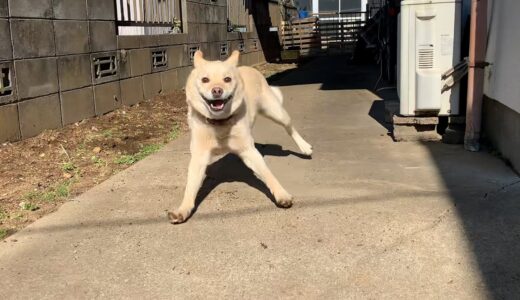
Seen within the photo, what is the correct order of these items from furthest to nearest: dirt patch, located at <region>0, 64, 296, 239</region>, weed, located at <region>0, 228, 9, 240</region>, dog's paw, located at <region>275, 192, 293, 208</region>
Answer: dirt patch, located at <region>0, 64, 296, 239</region> → dog's paw, located at <region>275, 192, 293, 208</region> → weed, located at <region>0, 228, 9, 240</region>

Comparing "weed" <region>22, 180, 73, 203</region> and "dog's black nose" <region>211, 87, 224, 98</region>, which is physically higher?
"dog's black nose" <region>211, 87, 224, 98</region>

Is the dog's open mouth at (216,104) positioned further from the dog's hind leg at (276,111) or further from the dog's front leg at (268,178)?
Answer: the dog's hind leg at (276,111)

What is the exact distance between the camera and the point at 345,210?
3789mm

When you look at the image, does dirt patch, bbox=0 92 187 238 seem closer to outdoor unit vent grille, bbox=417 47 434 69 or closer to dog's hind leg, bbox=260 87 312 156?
dog's hind leg, bbox=260 87 312 156

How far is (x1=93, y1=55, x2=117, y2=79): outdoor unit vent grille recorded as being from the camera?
7070 mm

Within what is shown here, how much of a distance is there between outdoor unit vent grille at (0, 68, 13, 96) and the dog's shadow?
217cm

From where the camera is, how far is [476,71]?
16.5 feet

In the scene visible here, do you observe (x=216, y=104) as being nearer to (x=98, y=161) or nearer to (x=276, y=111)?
(x=276, y=111)

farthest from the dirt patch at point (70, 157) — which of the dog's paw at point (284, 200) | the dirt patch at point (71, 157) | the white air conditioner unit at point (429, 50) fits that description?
the white air conditioner unit at point (429, 50)

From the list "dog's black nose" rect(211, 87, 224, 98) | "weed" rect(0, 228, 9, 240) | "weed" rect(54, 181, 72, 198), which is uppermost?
"dog's black nose" rect(211, 87, 224, 98)

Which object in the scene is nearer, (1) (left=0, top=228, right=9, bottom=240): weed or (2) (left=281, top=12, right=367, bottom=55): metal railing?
(1) (left=0, top=228, right=9, bottom=240): weed

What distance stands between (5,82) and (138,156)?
1489mm

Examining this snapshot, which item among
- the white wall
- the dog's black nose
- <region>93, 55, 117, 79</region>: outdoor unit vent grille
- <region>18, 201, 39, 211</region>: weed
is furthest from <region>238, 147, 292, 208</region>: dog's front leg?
<region>93, 55, 117, 79</region>: outdoor unit vent grille

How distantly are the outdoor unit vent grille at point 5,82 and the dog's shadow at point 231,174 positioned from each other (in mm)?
2169
